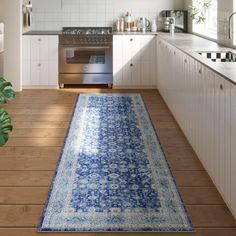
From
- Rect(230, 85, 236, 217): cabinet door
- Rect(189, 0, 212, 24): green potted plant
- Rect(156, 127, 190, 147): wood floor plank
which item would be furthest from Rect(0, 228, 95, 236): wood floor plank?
Rect(189, 0, 212, 24): green potted plant

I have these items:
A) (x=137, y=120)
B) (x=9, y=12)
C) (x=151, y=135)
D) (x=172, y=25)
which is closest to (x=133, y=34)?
(x=172, y=25)

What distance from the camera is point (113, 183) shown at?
3156 millimetres

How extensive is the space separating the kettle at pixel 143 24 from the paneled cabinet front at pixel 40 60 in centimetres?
148

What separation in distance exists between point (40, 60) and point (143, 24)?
1.82 m

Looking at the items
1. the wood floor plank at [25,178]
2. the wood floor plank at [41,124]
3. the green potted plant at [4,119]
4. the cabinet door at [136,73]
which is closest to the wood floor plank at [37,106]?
the wood floor plank at [41,124]

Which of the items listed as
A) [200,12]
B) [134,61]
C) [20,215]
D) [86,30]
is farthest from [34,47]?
[20,215]

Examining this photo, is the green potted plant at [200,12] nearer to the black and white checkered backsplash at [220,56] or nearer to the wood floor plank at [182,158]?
the black and white checkered backsplash at [220,56]

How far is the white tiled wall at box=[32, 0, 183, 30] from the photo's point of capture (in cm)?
752

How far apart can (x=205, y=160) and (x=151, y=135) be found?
3.61 ft

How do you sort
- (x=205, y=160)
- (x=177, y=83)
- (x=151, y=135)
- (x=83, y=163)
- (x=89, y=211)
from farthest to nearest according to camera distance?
(x=177, y=83)
(x=151, y=135)
(x=83, y=163)
(x=205, y=160)
(x=89, y=211)

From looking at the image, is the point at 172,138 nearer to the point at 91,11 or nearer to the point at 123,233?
the point at 123,233

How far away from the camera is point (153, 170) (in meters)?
3.43

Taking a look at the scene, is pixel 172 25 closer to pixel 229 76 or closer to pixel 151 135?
pixel 151 135

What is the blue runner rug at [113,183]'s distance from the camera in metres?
2.56
